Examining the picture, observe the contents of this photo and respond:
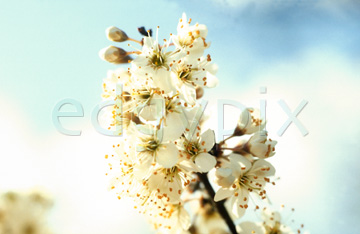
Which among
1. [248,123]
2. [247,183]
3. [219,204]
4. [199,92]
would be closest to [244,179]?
[247,183]

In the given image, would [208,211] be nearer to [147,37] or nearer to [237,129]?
[237,129]

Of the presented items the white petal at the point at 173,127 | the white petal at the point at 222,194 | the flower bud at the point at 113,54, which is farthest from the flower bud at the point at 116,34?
the white petal at the point at 222,194

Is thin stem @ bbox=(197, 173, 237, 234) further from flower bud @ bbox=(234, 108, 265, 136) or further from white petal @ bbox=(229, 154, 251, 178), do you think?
flower bud @ bbox=(234, 108, 265, 136)

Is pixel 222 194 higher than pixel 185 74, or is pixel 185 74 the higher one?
pixel 185 74

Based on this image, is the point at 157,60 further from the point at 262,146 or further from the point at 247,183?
the point at 247,183

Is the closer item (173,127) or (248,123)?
(173,127)

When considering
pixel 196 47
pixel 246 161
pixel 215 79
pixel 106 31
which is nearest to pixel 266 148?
pixel 246 161

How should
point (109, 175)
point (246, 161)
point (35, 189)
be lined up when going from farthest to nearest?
1. point (35, 189)
2. point (109, 175)
3. point (246, 161)
